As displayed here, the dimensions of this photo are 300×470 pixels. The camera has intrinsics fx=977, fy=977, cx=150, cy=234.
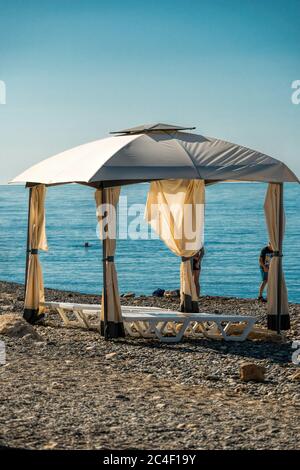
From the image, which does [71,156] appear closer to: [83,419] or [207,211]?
[83,419]

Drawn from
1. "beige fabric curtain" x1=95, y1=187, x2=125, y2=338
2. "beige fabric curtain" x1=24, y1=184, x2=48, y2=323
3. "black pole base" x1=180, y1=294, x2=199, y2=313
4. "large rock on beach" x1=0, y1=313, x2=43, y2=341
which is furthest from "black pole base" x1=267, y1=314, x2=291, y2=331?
"beige fabric curtain" x1=24, y1=184, x2=48, y2=323

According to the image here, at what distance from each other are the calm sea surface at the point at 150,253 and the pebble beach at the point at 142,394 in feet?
81.4

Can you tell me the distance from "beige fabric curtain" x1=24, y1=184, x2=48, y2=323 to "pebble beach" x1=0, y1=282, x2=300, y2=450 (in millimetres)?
705

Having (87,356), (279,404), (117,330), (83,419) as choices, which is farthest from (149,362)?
(83,419)

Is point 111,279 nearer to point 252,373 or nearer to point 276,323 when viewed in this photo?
point 276,323

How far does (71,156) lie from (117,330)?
2589 millimetres

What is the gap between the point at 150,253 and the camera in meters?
57.6

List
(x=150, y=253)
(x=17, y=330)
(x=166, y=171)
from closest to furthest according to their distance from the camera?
(x=166, y=171) → (x=17, y=330) → (x=150, y=253)

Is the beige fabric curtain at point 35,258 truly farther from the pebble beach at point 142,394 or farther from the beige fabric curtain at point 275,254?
the beige fabric curtain at point 275,254

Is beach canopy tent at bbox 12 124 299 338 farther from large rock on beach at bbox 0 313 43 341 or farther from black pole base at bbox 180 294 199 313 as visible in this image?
large rock on beach at bbox 0 313 43 341

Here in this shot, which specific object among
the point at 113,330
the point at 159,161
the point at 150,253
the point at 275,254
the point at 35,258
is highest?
the point at 159,161

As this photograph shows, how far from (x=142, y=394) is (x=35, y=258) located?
5410 mm

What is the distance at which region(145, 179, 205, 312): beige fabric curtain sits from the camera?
1370cm

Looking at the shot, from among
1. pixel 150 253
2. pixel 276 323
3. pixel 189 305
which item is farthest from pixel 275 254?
pixel 150 253
